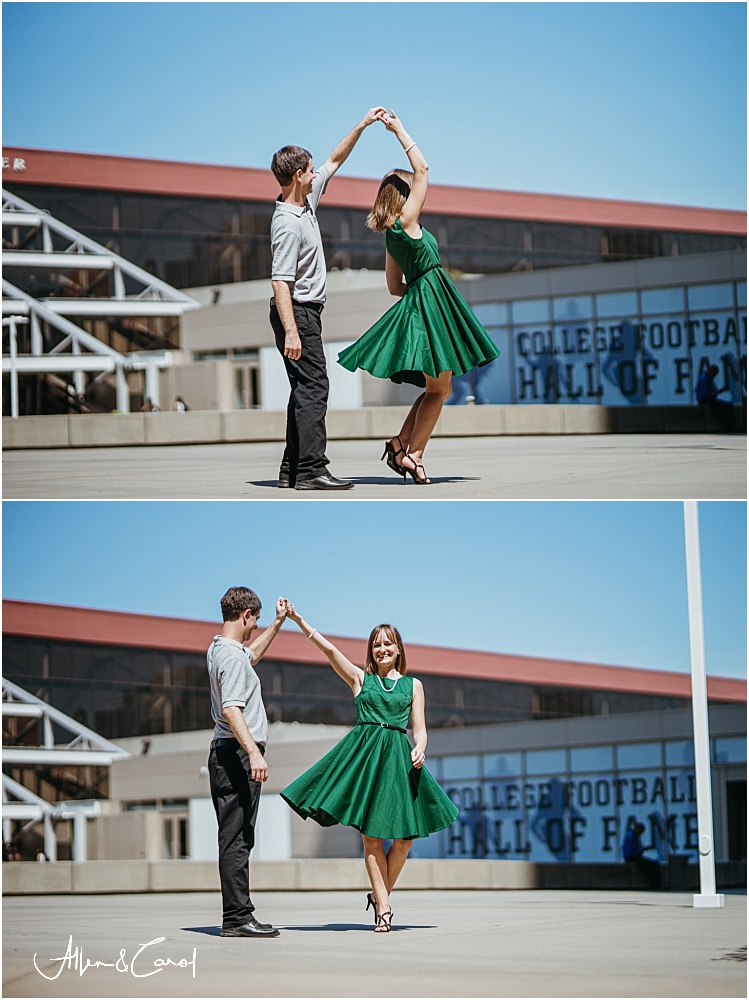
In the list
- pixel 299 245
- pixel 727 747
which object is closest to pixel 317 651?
pixel 727 747

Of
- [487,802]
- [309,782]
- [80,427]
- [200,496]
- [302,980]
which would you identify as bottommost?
[487,802]

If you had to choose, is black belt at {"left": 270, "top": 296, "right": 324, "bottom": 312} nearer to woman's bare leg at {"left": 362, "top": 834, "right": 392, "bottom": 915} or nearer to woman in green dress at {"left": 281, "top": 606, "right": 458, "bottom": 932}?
woman in green dress at {"left": 281, "top": 606, "right": 458, "bottom": 932}

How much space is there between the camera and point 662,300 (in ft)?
126

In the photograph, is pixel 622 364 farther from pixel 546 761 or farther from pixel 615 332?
pixel 546 761

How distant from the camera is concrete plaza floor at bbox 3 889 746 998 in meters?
4.64

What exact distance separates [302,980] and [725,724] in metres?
23.2

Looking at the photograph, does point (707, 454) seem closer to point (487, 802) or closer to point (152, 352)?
point (487, 802)

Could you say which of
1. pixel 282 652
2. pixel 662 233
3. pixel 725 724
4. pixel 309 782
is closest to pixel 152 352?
pixel 282 652

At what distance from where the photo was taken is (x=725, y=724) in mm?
26812

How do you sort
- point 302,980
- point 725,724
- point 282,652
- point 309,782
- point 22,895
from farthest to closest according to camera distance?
point 282,652 → point 725,724 → point 22,895 → point 309,782 → point 302,980

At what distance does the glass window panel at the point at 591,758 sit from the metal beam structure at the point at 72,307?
88.9ft

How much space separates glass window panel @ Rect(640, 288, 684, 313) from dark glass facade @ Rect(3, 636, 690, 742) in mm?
13497

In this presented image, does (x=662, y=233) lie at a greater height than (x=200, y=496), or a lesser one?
greater

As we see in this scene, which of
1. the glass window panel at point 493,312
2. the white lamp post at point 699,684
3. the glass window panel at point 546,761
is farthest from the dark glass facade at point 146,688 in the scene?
the white lamp post at point 699,684
